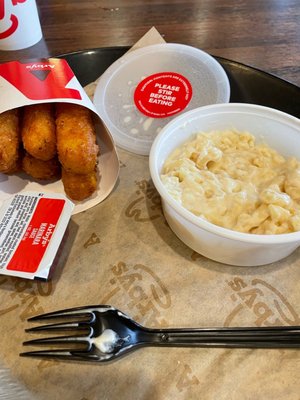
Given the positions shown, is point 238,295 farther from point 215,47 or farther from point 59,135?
point 215,47

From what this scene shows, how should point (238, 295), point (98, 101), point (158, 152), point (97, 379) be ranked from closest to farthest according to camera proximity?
point (97, 379)
point (238, 295)
point (158, 152)
point (98, 101)

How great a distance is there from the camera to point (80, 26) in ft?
5.70

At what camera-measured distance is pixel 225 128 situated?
108 cm

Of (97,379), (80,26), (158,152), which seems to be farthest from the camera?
(80,26)

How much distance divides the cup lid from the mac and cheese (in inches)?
7.8

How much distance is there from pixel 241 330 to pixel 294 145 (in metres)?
0.54

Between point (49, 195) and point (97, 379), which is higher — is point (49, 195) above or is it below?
above

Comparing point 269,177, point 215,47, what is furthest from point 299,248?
point 215,47

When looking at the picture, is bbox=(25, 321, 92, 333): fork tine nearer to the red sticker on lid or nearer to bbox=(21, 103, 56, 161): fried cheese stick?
bbox=(21, 103, 56, 161): fried cheese stick

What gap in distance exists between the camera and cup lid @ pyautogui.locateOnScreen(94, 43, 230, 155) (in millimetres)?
1188

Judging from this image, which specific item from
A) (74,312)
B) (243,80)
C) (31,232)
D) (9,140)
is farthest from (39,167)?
(243,80)

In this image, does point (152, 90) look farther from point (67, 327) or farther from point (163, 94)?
point (67, 327)

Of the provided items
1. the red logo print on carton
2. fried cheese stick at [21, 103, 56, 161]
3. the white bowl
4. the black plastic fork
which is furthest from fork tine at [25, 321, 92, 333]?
the red logo print on carton

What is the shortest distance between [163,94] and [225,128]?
280 mm
